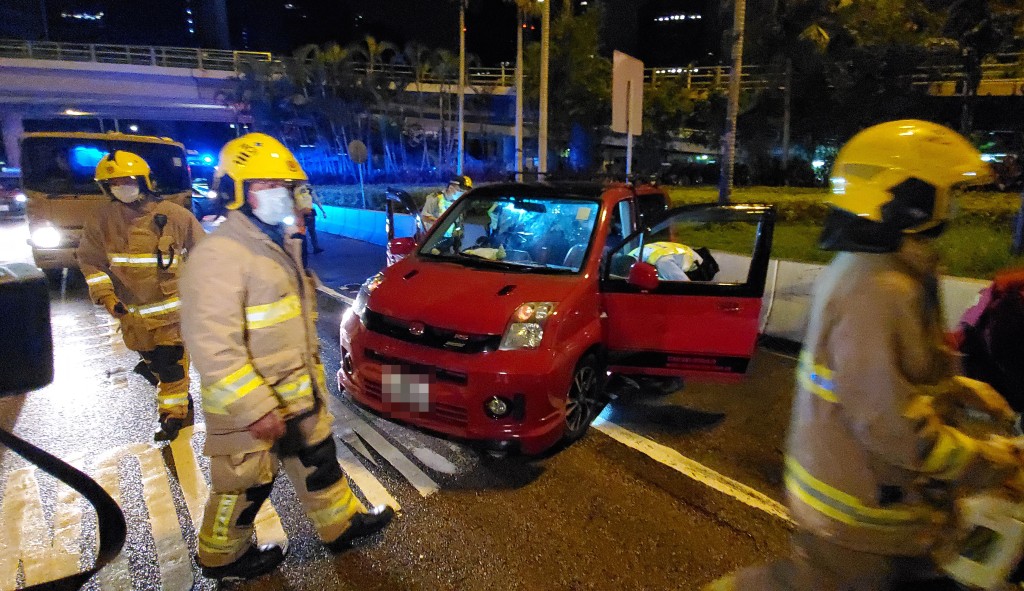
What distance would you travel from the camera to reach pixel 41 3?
41.1 meters

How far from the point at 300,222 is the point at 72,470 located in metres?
1.38

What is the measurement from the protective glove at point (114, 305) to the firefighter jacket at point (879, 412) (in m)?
4.24

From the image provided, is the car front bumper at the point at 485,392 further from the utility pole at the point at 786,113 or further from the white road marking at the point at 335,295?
the utility pole at the point at 786,113

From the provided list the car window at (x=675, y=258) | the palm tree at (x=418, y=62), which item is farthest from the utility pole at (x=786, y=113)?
the car window at (x=675, y=258)

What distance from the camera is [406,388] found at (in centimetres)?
368

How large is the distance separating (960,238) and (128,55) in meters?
35.6

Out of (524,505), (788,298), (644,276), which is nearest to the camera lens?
(524,505)

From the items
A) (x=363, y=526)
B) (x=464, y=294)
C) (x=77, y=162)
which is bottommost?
(x=363, y=526)

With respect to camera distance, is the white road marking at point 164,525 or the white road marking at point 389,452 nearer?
the white road marking at point 164,525

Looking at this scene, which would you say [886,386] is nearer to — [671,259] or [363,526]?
[363,526]

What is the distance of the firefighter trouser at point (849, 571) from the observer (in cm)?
167

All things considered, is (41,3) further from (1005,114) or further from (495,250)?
(1005,114)

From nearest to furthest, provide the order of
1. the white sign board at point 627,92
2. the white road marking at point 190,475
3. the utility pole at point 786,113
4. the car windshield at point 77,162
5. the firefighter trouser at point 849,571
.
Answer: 1. the firefighter trouser at point 849,571
2. the white road marking at point 190,475
3. the white sign board at point 627,92
4. the car windshield at point 77,162
5. the utility pole at point 786,113

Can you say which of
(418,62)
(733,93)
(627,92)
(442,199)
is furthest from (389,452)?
(418,62)
